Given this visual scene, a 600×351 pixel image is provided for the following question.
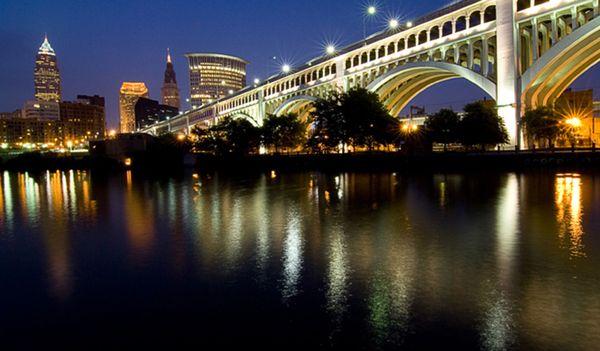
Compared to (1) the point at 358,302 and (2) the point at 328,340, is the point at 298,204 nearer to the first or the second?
(1) the point at 358,302

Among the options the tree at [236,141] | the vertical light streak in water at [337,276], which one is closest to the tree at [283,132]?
the tree at [236,141]

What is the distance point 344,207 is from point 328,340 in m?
12.4

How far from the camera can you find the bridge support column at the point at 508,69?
42250mm

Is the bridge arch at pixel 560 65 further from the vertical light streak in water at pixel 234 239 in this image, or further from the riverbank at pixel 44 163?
the riverbank at pixel 44 163

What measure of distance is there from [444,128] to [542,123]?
10.7m

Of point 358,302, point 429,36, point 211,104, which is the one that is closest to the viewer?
point 358,302

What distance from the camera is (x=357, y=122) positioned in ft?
165

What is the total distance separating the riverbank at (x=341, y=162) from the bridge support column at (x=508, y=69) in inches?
195

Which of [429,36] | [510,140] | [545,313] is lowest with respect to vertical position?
[545,313]

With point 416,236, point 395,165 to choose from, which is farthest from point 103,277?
point 395,165

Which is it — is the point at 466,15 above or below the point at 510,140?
above

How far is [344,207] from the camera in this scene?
59.5 ft

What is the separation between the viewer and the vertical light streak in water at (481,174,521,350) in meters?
5.77

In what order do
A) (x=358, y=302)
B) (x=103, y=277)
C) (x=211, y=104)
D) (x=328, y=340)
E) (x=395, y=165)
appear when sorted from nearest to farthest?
(x=328, y=340) → (x=358, y=302) → (x=103, y=277) → (x=395, y=165) → (x=211, y=104)
